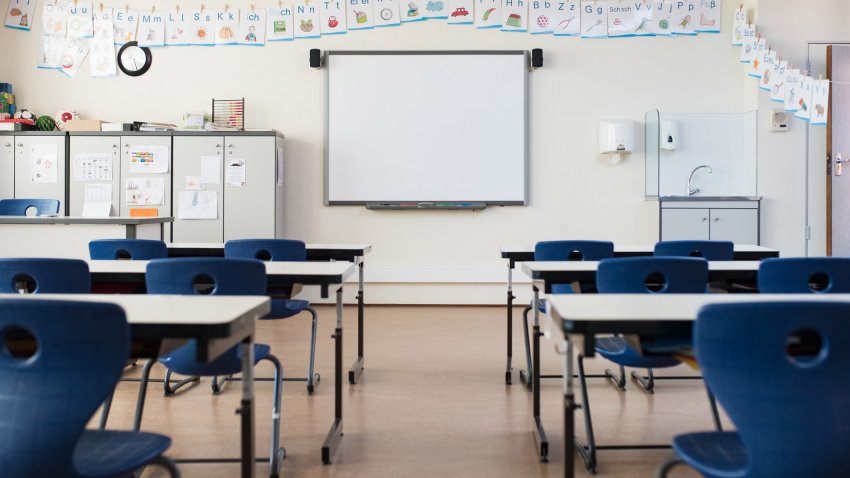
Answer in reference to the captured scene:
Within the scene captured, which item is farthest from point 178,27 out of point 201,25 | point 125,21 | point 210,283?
point 210,283

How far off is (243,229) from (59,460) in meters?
4.76

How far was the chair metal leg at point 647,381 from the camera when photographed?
320 centimetres

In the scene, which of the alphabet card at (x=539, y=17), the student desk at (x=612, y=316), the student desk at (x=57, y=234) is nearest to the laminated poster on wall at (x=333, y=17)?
the alphabet card at (x=539, y=17)

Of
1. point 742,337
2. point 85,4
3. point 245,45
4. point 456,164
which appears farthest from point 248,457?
point 85,4

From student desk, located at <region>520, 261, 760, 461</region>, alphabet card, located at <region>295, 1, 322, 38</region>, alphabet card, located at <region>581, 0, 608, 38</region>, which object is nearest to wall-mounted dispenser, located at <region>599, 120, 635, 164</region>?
alphabet card, located at <region>581, 0, 608, 38</region>

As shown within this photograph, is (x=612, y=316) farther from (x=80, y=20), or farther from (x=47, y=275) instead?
(x=80, y=20)

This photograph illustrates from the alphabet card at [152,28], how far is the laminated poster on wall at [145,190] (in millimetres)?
1402

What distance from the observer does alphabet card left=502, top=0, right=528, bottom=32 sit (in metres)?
6.16

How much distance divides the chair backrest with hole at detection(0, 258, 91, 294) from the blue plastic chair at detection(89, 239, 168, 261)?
38.9 inches

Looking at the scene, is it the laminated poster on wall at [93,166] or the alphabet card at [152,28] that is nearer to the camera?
the laminated poster on wall at [93,166]

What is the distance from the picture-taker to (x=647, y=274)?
210cm

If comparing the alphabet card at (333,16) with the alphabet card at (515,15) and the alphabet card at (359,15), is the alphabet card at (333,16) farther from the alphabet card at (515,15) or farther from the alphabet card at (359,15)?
the alphabet card at (515,15)

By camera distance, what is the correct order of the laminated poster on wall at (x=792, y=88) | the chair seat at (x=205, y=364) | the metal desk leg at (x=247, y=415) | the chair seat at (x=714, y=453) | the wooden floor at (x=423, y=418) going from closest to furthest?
1. the chair seat at (x=714, y=453)
2. the metal desk leg at (x=247, y=415)
3. the chair seat at (x=205, y=364)
4. the wooden floor at (x=423, y=418)
5. the laminated poster on wall at (x=792, y=88)

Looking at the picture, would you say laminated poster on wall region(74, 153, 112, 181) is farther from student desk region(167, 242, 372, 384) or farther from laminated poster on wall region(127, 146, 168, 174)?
student desk region(167, 242, 372, 384)
